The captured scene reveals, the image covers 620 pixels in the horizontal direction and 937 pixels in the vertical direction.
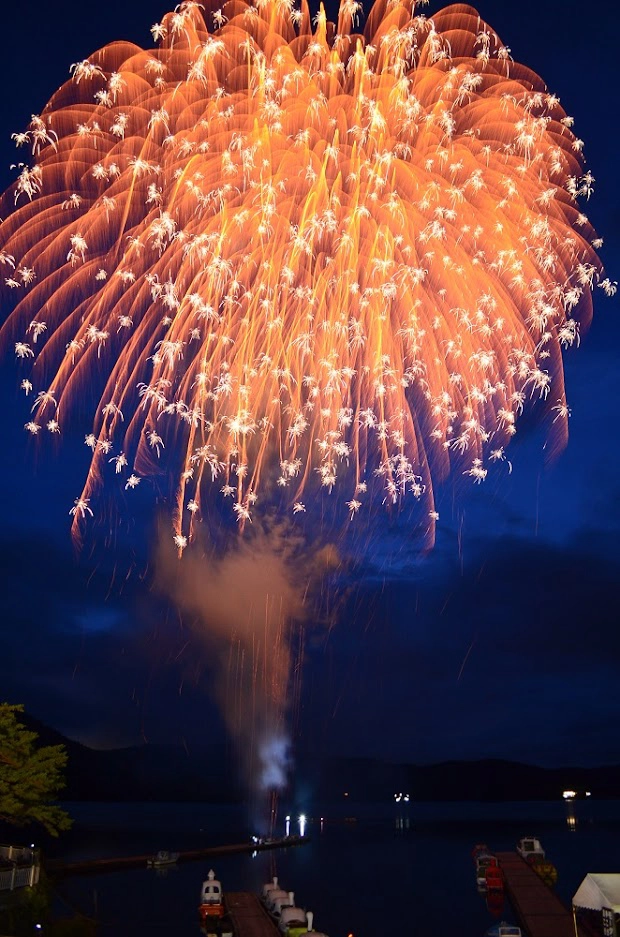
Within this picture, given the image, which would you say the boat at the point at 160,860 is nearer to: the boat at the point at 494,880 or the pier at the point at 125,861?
the pier at the point at 125,861

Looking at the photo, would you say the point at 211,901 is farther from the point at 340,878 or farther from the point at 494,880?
the point at 340,878

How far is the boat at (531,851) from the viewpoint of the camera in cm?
8150

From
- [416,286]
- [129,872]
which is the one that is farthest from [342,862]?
[416,286]

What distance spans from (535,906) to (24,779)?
109 feet

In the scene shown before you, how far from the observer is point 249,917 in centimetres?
4984

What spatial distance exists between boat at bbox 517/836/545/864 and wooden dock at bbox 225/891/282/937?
34.1 meters

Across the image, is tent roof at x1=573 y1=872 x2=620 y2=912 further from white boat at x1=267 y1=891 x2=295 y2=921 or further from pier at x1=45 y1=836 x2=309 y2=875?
pier at x1=45 y1=836 x2=309 y2=875

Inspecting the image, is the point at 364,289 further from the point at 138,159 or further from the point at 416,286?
the point at 138,159

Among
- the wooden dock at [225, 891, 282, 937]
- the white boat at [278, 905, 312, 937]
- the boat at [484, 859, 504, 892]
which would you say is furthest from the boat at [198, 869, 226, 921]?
the boat at [484, 859, 504, 892]

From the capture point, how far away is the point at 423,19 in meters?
26.9

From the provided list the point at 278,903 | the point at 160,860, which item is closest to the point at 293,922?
the point at 278,903

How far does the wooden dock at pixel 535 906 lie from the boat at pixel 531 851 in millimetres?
2917

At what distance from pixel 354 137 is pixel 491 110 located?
4.25 metres

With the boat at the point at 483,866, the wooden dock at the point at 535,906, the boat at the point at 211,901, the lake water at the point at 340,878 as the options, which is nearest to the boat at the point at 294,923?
the boat at the point at 211,901
